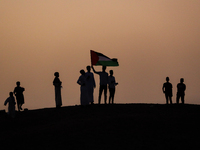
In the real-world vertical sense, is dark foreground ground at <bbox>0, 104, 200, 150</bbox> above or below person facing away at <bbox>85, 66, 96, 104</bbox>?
below

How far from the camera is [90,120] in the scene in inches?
567

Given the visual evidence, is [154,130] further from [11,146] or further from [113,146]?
[11,146]

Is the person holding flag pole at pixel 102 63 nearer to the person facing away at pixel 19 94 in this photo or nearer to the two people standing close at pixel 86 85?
the two people standing close at pixel 86 85

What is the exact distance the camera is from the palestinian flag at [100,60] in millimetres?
21156

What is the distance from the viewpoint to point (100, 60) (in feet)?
71.2

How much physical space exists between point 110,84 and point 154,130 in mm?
8703

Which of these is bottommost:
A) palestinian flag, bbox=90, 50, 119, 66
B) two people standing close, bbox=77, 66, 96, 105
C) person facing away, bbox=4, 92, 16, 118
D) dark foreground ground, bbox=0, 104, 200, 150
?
dark foreground ground, bbox=0, 104, 200, 150

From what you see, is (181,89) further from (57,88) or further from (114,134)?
(114,134)

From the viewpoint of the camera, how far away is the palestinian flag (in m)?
21.2

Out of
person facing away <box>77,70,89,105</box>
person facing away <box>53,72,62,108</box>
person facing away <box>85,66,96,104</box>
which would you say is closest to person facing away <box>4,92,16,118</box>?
person facing away <box>53,72,62,108</box>

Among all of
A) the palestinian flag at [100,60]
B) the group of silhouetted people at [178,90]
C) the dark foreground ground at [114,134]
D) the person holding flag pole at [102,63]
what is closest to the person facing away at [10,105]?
the dark foreground ground at [114,134]

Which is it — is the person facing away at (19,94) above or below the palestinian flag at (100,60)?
below

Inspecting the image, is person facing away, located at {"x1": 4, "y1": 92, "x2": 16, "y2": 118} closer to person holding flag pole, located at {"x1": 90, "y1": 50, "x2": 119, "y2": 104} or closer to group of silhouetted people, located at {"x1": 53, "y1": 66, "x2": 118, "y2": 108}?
group of silhouetted people, located at {"x1": 53, "y1": 66, "x2": 118, "y2": 108}

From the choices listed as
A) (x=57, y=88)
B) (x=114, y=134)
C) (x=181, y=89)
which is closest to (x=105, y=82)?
(x=57, y=88)
